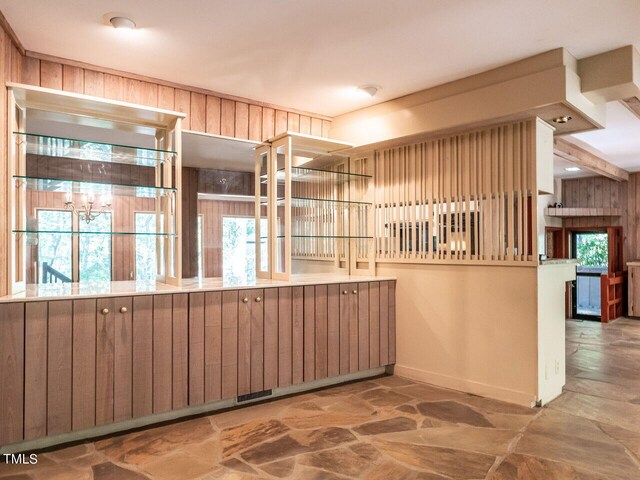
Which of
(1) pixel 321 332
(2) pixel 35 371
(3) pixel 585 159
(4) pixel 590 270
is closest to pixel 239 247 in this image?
(1) pixel 321 332

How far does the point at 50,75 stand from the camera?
10.6 feet

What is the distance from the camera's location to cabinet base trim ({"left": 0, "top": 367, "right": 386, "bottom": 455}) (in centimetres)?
271

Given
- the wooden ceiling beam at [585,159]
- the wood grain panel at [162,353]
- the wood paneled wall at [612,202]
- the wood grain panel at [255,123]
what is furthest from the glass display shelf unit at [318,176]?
the wood paneled wall at [612,202]

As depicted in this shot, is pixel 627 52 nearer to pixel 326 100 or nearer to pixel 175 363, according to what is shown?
pixel 326 100

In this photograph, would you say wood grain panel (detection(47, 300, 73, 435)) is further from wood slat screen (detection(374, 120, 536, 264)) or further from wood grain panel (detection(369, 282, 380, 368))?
wood slat screen (detection(374, 120, 536, 264))

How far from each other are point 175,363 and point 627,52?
11.9 feet

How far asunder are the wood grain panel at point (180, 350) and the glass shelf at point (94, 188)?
2.72ft

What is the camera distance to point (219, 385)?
130 inches

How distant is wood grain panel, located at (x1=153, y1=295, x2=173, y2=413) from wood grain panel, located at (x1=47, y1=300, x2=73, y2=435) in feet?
1.62

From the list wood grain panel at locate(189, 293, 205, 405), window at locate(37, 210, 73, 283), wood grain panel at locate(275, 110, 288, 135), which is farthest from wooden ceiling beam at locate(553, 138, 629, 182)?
window at locate(37, 210, 73, 283)

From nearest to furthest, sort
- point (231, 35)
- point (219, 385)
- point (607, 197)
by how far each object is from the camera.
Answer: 1. point (231, 35)
2. point (219, 385)
3. point (607, 197)

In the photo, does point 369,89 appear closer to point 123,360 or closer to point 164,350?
point 164,350

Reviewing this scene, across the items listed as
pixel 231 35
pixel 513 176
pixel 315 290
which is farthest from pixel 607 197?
pixel 231 35

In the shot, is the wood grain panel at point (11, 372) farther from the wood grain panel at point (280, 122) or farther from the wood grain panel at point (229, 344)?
the wood grain panel at point (280, 122)
